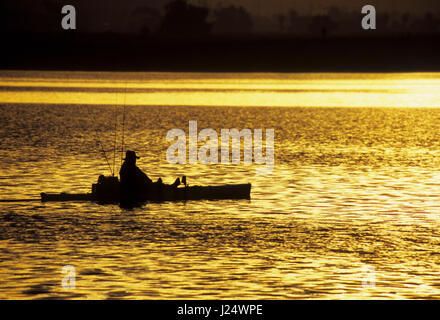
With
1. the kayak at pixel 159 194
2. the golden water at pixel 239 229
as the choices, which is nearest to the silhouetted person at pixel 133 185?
the kayak at pixel 159 194

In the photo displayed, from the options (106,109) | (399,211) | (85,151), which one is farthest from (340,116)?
(399,211)

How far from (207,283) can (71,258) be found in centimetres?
461

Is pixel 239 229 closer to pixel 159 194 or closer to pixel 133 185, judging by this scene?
pixel 133 185

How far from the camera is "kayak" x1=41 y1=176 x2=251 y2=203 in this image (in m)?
32.8

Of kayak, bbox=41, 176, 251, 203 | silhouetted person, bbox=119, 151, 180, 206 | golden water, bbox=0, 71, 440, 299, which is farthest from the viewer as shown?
kayak, bbox=41, 176, 251, 203

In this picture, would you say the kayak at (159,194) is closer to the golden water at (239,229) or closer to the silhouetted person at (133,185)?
the silhouetted person at (133,185)

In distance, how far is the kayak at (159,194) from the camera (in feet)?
108

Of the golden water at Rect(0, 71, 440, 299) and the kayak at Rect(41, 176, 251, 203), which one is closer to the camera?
the golden water at Rect(0, 71, 440, 299)

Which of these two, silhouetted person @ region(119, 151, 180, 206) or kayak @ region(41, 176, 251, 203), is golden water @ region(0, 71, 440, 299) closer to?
kayak @ region(41, 176, 251, 203)

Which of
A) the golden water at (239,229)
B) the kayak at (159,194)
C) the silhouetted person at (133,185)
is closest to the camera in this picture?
the golden water at (239,229)

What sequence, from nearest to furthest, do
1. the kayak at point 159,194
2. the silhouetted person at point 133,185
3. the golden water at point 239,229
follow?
the golden water at point 239,229
the silhouetted person at point 133,185
the kayak at point 159,194

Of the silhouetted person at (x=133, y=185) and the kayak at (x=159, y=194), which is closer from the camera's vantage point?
the silhouetted person at (x=133, y=185)

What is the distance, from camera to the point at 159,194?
1318 inches

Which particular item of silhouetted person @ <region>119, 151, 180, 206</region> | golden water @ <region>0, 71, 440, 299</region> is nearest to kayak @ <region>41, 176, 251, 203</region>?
silhouetted person @ <region>119, 151, 180, 206</region>
